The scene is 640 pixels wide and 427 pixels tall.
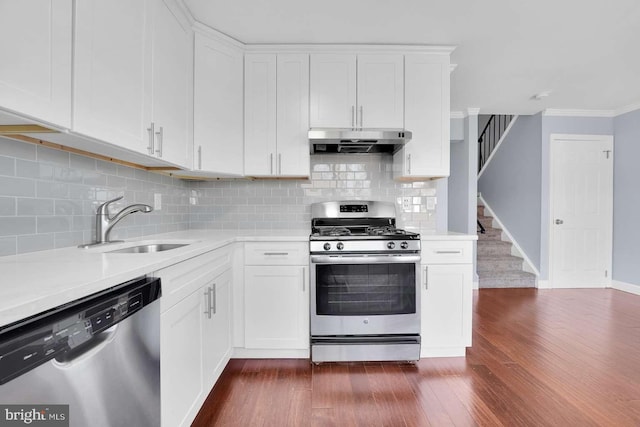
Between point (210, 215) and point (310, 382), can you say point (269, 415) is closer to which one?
point (310, 382)

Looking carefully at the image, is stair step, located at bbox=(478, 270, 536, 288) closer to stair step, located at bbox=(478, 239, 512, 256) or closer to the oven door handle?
stair step, located at bbox=(478, 239, 512, 256)

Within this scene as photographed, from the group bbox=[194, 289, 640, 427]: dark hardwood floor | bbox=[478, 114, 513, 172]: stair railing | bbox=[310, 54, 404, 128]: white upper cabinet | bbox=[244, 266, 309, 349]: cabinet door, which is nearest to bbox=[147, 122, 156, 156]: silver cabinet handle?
bbox=[244, 266, 309, 349]: cabinet door

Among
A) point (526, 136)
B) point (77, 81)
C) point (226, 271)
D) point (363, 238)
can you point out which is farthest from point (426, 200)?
point (526, 136)

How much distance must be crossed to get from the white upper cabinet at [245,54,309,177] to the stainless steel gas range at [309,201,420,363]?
2.42 ft

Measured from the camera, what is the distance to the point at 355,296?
224 cm

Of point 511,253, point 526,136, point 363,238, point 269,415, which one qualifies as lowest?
point 269,415

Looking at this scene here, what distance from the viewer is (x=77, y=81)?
114cm

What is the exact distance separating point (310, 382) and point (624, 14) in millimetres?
3332

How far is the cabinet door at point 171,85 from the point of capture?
1733mm

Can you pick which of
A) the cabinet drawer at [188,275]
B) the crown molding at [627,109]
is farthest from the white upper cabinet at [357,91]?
the crown molding at [627,109]

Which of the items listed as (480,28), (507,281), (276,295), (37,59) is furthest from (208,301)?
(507,281)

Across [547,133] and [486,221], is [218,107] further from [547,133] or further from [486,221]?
[486,221]

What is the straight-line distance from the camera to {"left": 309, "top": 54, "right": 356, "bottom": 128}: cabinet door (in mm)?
2521

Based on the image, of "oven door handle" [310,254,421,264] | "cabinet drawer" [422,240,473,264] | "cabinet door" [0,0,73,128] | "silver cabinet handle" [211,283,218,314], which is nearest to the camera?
"cabinet door" [0,0,73,128]
